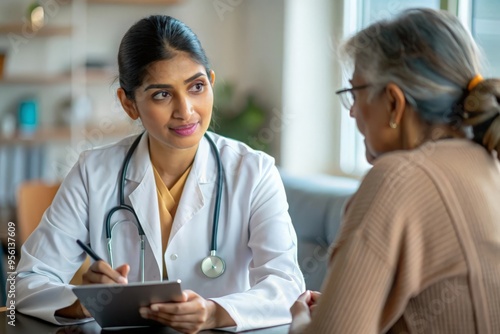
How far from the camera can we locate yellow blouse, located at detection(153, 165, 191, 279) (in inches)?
74.1

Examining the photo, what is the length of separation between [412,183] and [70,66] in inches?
185

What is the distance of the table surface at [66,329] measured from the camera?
148 centimetres

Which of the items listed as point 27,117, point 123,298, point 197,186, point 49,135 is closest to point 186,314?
point 123,298

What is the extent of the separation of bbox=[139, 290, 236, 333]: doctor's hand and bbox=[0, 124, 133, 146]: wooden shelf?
3.74 m

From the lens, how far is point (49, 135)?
205 inches

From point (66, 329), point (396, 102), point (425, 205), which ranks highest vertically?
point (396, 102)

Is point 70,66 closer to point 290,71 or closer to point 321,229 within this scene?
point 290,71

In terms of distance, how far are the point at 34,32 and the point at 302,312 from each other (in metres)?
4.36

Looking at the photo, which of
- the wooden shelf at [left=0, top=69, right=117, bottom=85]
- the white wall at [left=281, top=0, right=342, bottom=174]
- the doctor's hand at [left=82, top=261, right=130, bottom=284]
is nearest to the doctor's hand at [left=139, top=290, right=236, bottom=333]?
the doctor's hand at [left=82, top=261, right=130, bottom=284]

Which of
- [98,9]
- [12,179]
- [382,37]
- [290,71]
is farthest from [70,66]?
[382,37]

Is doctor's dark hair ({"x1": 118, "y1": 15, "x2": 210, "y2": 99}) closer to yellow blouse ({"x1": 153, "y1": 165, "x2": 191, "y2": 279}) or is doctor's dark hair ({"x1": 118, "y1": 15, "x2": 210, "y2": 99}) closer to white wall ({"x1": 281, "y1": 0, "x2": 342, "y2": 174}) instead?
yellow blouse ({"x1": 153, "y1": 165, "x2": 191, "y2": 279})

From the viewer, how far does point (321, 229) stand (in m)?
2.54

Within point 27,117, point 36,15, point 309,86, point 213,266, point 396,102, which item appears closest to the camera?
point 396,102

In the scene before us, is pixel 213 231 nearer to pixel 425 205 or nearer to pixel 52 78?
pixel 425 205
